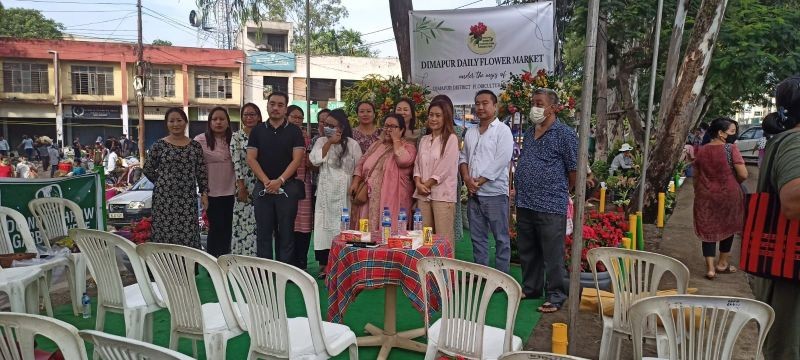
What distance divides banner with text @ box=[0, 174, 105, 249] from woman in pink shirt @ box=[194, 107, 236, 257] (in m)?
1.18

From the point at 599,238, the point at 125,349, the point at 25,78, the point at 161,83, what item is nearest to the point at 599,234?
the point at 599,238

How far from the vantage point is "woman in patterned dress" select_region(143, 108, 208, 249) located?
4805 mm

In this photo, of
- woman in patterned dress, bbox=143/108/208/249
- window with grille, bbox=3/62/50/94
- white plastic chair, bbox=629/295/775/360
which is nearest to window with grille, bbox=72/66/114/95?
window with grille, bbox=3/62/50/94

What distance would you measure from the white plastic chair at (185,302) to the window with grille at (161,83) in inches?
1130

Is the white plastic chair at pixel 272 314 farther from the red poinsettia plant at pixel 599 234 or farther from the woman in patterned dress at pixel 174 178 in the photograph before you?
the red poinsettia plant at pixel 599 234

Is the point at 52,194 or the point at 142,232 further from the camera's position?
the point at 142,232

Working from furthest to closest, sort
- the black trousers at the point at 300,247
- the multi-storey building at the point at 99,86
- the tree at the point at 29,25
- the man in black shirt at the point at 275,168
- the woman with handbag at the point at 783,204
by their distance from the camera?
the tree at the point at 29,25 < the multi-storey building at the point at 99,86 < the black trousers at the point at 300,247 < the man in black shirt at the point at 275,168 < the woman with handbag at the point at 783,204

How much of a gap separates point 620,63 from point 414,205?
11390 millimetres

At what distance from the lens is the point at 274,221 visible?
4.99 metres

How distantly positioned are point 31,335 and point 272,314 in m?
1.04

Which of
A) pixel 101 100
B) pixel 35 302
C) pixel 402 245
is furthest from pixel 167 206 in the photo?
pixel 101 100

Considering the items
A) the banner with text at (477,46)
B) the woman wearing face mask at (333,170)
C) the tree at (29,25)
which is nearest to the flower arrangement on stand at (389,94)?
the banner with text at (477,46)

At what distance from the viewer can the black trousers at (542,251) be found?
448 cm

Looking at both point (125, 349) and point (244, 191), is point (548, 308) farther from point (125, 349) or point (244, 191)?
point (125, 349)
